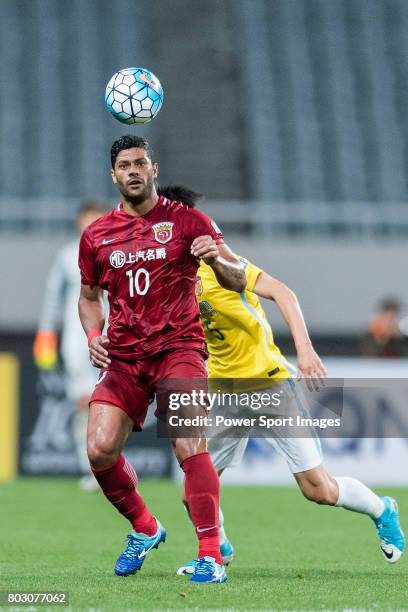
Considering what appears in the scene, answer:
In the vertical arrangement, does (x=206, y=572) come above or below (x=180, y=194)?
below

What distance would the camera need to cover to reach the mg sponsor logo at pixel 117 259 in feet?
18.1

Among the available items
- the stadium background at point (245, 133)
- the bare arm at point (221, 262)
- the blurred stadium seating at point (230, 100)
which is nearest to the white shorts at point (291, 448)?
the bare arm at point (221, 262)

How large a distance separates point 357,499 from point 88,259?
1706mm

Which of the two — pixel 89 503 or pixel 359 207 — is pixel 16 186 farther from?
pixel 89 503

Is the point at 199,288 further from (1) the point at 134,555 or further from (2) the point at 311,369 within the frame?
(1) the point at 134,555

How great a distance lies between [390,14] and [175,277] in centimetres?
1810

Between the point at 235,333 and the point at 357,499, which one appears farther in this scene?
the point at 235,333

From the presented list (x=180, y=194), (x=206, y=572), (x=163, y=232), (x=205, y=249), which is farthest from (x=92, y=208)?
(x=206, y=572)

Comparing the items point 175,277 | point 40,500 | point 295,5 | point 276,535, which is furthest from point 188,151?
point 175,277

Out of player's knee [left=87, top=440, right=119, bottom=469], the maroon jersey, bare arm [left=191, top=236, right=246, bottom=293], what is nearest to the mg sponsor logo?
the maroon jersey

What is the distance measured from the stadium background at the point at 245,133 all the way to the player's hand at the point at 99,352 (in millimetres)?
10041

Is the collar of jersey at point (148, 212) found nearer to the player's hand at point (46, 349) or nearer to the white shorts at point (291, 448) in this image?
the white shorts at point (291, 448)

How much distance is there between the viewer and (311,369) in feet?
17.5

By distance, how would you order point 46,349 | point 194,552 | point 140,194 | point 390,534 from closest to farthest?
point 140,194, point 390,534, point 194,552, point 46,349
